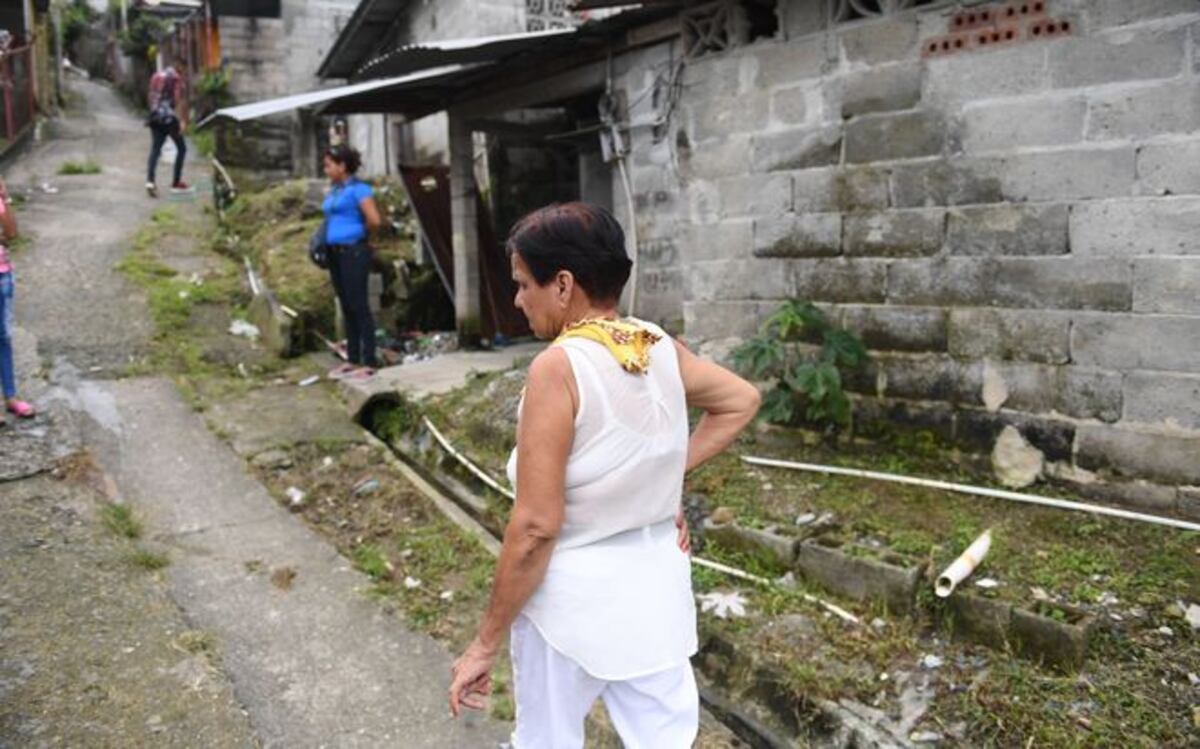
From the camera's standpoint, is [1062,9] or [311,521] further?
[311,521]

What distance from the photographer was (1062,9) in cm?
396

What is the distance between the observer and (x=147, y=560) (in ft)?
13.6

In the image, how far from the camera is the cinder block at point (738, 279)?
5.27m

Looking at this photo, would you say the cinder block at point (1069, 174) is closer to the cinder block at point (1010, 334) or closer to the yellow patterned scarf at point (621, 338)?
the cinder block at point (1010, 334)

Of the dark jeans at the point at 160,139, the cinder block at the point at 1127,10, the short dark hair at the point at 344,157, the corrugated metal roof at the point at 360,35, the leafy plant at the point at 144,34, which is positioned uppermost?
the leafy plant at the point at 144,34

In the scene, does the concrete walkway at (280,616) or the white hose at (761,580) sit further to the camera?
the white hose at (761,580)

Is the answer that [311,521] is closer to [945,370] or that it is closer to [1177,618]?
[945,370]

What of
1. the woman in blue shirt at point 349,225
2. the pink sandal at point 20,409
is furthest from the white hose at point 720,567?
the pink sandal at point 20,409

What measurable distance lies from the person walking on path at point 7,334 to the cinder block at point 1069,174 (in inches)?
228

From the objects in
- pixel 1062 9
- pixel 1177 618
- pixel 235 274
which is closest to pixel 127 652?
pixel 1177 618

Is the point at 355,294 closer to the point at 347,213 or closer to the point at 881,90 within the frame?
the point at 347,213

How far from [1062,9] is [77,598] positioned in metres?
5.31

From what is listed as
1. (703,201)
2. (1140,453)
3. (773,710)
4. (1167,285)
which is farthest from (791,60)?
(773,710)

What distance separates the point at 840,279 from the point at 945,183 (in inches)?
31.9
